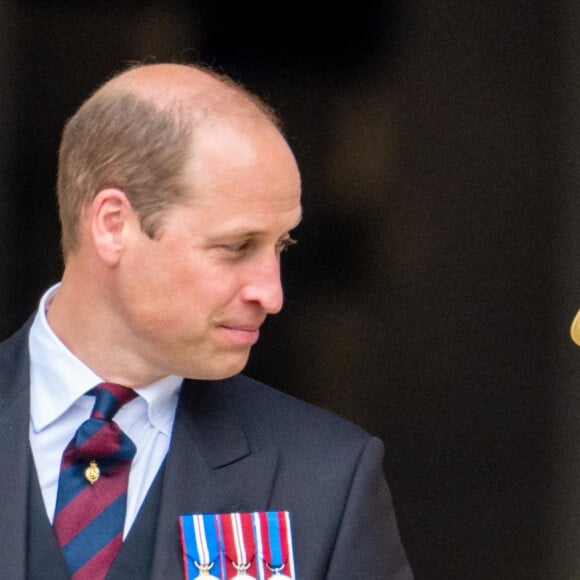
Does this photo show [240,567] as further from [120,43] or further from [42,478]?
[120,43]

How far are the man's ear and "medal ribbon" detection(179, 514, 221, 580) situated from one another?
0.46 metres

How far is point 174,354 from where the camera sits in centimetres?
276

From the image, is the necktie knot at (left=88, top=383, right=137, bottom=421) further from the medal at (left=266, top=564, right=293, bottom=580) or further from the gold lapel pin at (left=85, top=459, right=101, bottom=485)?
the medal at (left=266, top=564, right=293, bottom=580)

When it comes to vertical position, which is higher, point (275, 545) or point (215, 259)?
point (215, 259)

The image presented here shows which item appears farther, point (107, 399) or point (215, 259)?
point (107, 399)

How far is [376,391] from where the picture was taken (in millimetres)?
3787

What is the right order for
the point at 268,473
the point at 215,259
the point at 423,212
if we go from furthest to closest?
the point at 423,212
the point at 268,473
the point at 215,259

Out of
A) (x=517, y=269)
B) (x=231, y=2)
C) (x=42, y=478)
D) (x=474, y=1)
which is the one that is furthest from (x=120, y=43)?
(x=42, y=478)

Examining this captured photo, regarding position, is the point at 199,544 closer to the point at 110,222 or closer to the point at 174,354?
the point at 174,354

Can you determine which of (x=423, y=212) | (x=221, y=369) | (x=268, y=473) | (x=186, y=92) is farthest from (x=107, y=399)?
(x=423, y=212)

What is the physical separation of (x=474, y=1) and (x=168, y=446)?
1347mm

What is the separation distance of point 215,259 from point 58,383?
1.23 ft

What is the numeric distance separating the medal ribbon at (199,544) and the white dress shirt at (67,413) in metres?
0.10

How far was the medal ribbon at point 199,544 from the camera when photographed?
281 cm
